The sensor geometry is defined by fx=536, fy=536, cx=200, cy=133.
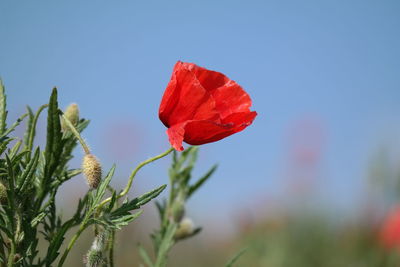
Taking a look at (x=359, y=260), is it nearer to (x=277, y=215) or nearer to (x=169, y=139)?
(x=277, y=215)

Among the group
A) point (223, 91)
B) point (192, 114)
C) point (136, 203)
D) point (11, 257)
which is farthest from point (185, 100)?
point (11, 257)

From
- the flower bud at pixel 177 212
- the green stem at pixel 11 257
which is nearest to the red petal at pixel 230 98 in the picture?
the flower bud at pixel 177 212

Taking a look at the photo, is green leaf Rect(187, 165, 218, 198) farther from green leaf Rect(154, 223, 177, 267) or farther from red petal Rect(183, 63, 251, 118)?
red petal Rect(183, 63, 251, 118)

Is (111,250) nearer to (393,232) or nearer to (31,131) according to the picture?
(31,131)

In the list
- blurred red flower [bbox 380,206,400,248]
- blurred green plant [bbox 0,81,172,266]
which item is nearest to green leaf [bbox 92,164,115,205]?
blurred green plant [bbox 0,81,172,266]

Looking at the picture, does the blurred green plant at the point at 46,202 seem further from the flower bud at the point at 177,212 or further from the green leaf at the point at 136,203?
the flower bud at the point at 177,212
